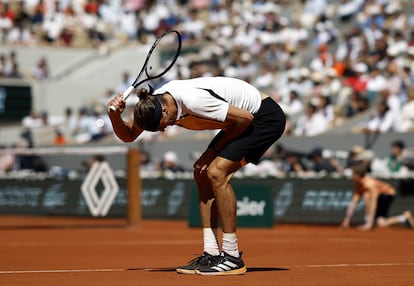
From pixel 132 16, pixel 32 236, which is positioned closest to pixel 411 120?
pixel 32 236

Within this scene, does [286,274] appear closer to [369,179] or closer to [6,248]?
[6,248]

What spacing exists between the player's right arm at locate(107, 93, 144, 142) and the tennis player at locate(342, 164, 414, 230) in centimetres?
1045

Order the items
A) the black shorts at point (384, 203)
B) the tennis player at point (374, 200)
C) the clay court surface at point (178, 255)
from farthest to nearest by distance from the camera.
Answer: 1. the black shorts at point (384, 203)
2. the tennis player at point (374, 200)
3. the clay court surface at point (178, 255)

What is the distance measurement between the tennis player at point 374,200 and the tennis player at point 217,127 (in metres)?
10.1

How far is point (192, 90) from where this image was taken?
8.98 m

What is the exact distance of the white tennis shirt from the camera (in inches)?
351

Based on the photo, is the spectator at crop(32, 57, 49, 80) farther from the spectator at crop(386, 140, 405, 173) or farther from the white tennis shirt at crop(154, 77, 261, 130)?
the white tennis shirt at crop(154, 77, 261, 130)

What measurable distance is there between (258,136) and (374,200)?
1022 centimetres

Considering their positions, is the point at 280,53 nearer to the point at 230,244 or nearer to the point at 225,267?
the point at 230,244

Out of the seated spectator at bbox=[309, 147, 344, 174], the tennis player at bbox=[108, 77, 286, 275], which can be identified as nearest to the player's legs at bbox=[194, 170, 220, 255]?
the tennis player at bbox=[108, 77, 286, 275]

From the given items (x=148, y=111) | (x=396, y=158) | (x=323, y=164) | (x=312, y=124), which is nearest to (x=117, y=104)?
(x=148, y=111)

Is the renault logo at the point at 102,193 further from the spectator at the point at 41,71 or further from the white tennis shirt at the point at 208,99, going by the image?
the spectator at the point at 41,71

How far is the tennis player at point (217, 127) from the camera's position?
8.95 m

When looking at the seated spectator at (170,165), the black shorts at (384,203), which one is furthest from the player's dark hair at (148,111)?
the seated spectator at (170,165)
